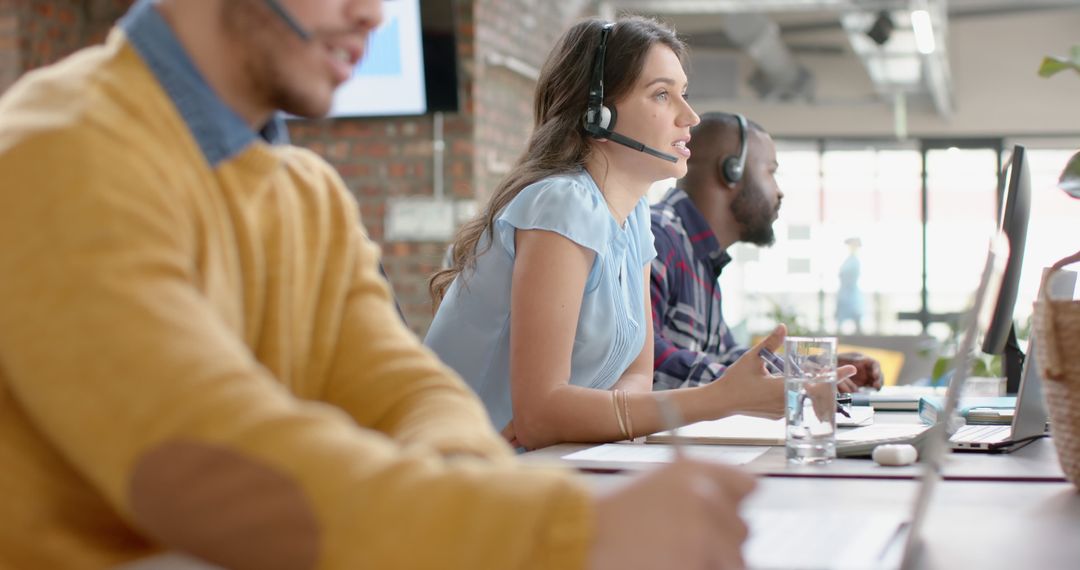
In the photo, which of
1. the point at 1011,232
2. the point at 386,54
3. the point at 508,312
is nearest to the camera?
the point at 1011,232

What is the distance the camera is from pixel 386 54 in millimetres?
4891

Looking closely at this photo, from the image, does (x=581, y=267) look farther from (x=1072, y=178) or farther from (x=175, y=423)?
(x=175, y=423)

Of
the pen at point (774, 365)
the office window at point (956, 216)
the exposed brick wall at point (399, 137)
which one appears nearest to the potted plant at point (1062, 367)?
the pen at point (774, 365)

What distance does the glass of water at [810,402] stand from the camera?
4.68 feet

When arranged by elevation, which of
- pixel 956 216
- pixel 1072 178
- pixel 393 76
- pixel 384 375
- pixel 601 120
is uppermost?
pixel 393 76

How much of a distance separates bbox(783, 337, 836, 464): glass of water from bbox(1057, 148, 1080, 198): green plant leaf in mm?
329

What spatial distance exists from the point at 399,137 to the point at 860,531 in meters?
4.43

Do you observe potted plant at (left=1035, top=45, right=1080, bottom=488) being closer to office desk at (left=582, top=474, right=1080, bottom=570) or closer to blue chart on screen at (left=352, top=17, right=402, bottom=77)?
office desk at (left=582, top=474, right=1080, bottom=570)

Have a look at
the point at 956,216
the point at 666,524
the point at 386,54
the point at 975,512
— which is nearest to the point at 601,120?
the point at 975,512

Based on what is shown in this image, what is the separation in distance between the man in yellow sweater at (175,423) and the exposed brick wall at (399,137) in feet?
14.2

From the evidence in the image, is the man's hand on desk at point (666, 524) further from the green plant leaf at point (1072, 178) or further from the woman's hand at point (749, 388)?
the woman's hand at point (749, 388)

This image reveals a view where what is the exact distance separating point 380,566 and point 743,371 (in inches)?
43.6

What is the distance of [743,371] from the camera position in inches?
64.2

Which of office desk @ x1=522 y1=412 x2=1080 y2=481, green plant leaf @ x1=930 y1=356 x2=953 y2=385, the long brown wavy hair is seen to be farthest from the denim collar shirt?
green plant leaf @ x1=930 y1=356 x2=953 y2=385
